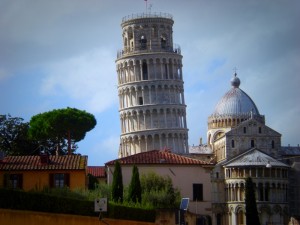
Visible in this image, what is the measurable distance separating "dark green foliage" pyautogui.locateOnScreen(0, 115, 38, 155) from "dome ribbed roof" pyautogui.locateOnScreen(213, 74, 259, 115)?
2894 inches

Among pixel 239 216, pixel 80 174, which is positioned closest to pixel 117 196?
pixel 80 174

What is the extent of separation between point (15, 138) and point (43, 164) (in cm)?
3695

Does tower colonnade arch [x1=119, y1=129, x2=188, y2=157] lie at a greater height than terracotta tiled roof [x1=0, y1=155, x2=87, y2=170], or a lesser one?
greater

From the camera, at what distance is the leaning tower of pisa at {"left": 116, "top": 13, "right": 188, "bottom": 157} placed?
15062 centimetres

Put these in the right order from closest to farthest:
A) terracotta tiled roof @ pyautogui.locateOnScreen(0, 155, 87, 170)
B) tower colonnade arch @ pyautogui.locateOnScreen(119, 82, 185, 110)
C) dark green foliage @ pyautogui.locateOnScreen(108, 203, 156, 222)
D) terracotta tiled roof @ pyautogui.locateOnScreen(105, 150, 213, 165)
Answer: dark green foliage @ pyautogui.locateOnScreen(108, 203, 156, 222), terracotta tiled roof @ pyautogui.locateOnScreen(0, 155, 87, 170), terracotta tiled roof @ pyautogui.locateOnScreen(105, 150, 213, 165), tower colonnade arch @ pyautogui.locateOnScreen(119, 82, 185, 110)

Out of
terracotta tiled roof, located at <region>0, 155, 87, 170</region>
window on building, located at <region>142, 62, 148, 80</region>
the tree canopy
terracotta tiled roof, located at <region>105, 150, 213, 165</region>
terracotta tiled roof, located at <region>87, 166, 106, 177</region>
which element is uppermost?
window on building, located at <region>142, 62, 148, 80</region>

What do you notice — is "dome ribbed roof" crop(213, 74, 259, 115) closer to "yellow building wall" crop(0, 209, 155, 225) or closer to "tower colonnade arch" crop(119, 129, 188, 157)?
"tower colonnade arch" crop(119, 129, 188, 157)

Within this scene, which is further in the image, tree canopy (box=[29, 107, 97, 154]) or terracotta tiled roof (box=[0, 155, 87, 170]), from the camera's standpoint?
tree canopy (box=[29, 107, 97, 154])

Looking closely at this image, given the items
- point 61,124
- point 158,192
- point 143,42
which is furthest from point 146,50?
point 158,192

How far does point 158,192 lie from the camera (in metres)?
69.8

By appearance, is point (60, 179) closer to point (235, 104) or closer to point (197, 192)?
point (197, 192)

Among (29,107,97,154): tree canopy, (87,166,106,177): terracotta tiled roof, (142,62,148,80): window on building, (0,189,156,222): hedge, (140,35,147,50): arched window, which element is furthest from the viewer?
(140,35,147,50): arched window

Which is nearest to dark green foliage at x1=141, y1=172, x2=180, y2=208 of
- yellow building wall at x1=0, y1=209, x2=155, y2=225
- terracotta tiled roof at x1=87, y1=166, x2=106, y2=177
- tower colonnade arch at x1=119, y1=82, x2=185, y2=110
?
yellow building wall at x1=0, y1=209, x2=155, y2=225

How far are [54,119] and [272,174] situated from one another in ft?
165
